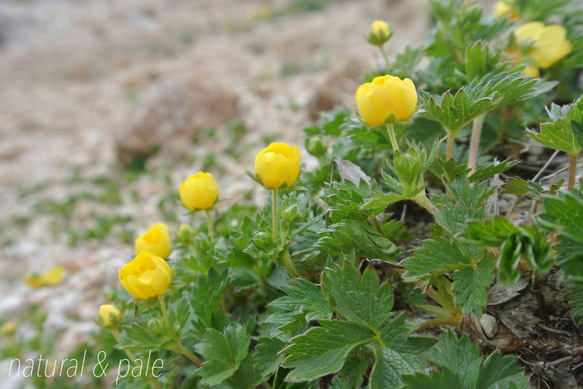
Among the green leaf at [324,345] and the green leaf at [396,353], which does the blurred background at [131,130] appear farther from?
the green leaf at [396,353]

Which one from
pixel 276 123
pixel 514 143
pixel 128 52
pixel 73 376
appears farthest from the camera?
pixel 128 52

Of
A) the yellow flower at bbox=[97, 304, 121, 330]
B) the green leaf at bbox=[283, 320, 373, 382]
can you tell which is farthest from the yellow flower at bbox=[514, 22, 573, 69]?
the yellow flower at bbox=[97, 304, 121, 330]

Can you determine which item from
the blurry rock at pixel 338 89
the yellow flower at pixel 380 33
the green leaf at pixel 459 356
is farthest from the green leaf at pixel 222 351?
the blurry rock at pixel 338 89

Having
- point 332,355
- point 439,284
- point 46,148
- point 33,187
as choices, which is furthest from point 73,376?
point 46,148

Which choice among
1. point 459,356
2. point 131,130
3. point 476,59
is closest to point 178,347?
point 459,356

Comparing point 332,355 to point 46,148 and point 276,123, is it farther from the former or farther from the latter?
point 46,148

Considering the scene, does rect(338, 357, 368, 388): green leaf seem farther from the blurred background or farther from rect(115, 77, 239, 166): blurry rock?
rect(115, 77, 239, 166): blurry rock
